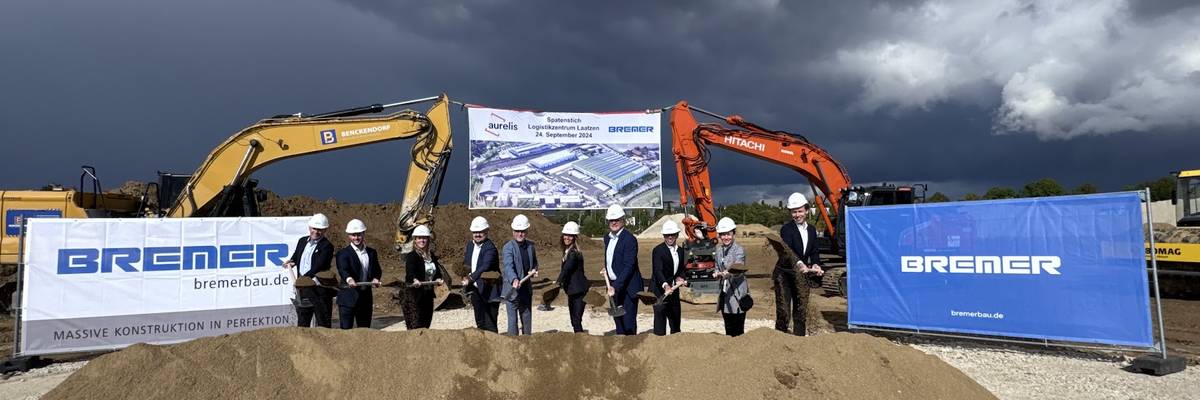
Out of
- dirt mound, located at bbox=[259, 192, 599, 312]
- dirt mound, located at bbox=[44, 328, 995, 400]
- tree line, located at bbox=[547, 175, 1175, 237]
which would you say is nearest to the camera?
dirt mound, located at bbox=[44, 328, 995, 400]

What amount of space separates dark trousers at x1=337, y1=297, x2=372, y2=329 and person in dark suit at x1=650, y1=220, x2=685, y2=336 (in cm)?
317

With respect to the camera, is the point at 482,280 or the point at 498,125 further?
the point at 498,125

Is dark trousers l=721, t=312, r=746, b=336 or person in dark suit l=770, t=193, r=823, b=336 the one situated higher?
person in dark suit l=770, t=193, r=823, b=336

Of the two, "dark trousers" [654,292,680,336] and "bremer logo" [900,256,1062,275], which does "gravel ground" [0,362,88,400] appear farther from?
"bremer logo" [900,256,1062,275]

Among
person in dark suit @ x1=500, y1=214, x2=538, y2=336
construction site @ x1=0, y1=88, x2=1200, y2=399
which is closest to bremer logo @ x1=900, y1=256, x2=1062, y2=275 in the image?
construction site @ x1=0, y1=88, x2=1200, y2=399

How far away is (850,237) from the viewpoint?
Answer: 9211mm

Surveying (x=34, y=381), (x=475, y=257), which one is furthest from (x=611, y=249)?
(x=34, y=381)

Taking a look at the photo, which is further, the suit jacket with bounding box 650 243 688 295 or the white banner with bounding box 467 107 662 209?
the white banner with bounding box 467 107 662 209

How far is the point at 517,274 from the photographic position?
711cm

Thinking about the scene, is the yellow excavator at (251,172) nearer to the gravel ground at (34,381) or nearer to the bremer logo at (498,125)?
the bremer logo at (498,125)

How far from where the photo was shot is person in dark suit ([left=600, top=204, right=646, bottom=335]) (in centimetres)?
669

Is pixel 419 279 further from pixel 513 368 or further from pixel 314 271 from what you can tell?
pixel 513 368

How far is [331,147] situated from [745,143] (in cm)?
851

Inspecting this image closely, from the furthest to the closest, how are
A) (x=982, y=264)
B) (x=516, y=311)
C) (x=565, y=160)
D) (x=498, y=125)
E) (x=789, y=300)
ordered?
(x=565, y=160) → (x=498, y=125) → (x=982, y=264) → (x=516, y=311) → (x=789, y=300)
